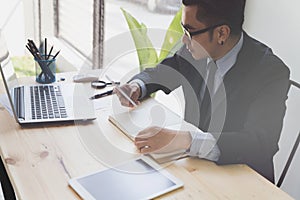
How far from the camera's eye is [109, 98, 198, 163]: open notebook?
4.73 ft

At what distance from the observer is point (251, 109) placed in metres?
1.38

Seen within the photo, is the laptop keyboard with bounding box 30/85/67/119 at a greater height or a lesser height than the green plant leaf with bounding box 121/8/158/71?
lesser

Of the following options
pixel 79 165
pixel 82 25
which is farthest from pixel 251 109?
pixel 82 25

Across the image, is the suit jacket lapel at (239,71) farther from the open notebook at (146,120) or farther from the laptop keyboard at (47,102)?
the laptop keyboard at (47,102)

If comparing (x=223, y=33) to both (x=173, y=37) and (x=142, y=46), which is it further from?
(x=142, y=46)

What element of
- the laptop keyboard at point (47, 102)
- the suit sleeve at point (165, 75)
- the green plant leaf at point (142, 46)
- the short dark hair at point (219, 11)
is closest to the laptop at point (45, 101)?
the laptop keyboard at point (47, 102)

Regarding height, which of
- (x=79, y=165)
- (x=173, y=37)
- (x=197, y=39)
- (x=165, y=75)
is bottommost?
(x=79, y=165)

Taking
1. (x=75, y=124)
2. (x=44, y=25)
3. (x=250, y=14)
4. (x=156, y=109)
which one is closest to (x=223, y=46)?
(x=156, y=109)

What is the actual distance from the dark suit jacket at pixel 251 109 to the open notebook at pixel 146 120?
103mm

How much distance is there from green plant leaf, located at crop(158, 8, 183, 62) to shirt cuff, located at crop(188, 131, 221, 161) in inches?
26.3

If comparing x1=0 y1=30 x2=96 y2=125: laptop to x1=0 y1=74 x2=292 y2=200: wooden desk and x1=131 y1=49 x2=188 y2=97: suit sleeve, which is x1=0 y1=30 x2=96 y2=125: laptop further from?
x1=131 y1=49 x2=188 y2=97: suit sleeve

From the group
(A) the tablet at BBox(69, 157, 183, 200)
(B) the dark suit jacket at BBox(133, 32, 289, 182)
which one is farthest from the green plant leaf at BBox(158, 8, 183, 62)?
(A) the tablet at BBox(69, 157, 183, 200)

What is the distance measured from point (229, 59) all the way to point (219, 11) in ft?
0.62

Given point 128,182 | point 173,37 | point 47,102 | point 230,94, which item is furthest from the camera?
point 173,37
